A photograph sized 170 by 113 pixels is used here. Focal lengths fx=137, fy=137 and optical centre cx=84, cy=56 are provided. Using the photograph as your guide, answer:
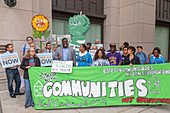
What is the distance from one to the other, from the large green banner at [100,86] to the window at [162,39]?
10275 mm

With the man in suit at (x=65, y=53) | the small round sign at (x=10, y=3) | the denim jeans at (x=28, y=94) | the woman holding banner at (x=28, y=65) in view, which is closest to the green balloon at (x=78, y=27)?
the man in suit at (x=65, y=53)

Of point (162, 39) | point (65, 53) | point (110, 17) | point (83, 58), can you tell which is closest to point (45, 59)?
point (65, 53)

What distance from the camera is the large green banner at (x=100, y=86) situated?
400 cm

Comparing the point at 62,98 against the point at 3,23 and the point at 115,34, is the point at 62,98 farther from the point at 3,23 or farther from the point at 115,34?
the point at 115,34

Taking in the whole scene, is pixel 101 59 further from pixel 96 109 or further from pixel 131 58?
pixel 96 109

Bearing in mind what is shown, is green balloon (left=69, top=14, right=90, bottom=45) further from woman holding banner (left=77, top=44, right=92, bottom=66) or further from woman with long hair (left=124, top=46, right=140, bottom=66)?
woman with long hair (left=124, top=46, right=140, bottom=66)

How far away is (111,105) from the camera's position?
412cm

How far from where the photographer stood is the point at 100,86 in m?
4.09

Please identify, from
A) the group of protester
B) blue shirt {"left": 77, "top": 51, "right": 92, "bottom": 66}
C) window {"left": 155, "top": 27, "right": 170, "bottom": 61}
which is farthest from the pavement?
window {"left": 155, "top": 27, "right": 170, "bottom": 61}

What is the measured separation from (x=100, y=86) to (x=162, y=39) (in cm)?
1234

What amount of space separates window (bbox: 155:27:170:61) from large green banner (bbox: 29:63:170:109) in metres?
10.3

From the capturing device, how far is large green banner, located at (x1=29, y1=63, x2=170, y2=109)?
400 cm

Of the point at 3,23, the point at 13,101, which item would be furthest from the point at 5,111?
the point at 3,23

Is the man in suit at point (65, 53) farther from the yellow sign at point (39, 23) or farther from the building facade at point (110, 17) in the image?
the building facade at point (110, 17)
